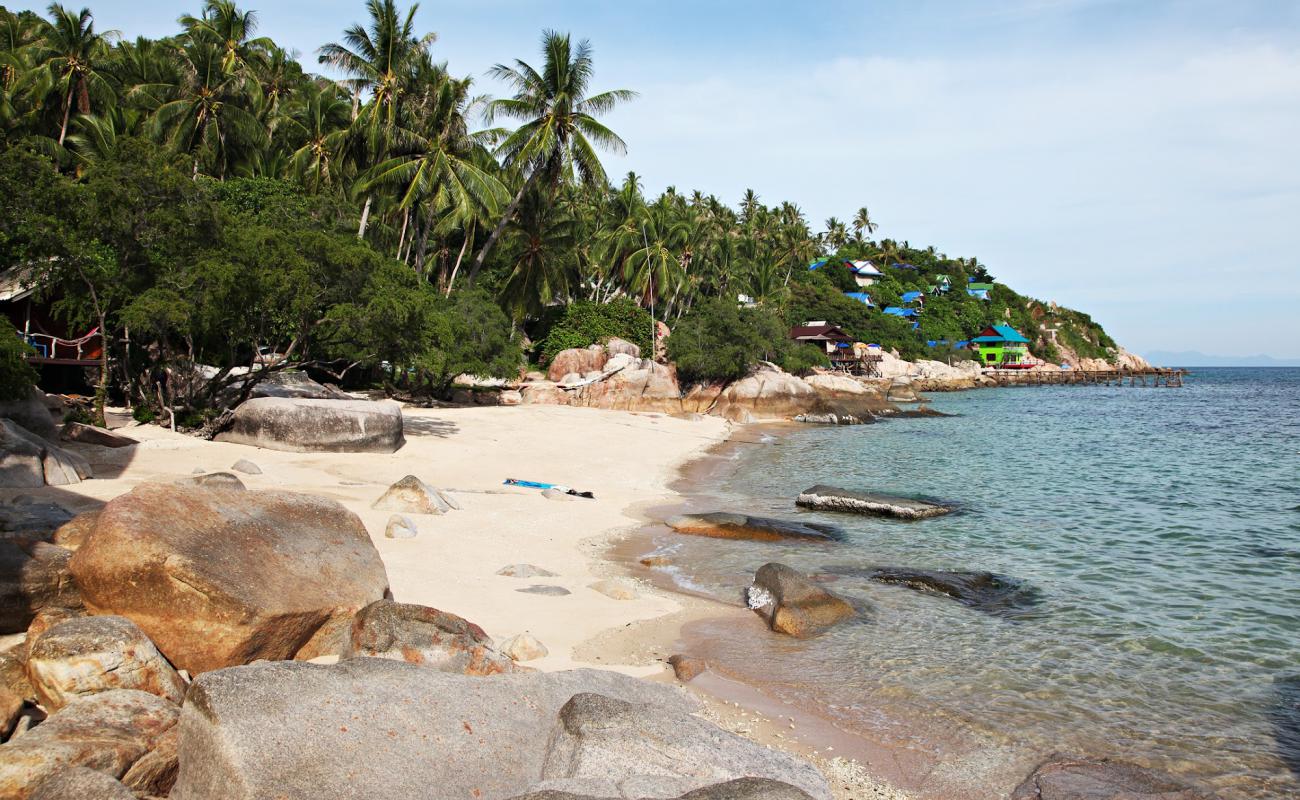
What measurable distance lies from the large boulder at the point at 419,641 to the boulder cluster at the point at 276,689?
0.6 inches

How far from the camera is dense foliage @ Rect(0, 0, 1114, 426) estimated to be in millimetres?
17297

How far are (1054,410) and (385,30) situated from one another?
47219 mm

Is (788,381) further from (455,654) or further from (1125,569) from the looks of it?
(455,654)

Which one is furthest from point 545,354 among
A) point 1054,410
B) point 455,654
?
point 455,654

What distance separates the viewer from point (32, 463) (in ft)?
36.8

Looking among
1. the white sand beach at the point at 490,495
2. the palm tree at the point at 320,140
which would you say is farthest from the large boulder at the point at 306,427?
the palm tree at the point at 320,140

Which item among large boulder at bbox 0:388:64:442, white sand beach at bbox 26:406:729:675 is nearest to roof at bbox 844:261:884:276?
white sand beach at bbox 26:406:729:675

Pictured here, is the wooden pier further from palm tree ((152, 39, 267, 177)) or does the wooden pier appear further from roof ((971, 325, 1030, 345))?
palm tree ((152, 39, 267, 177))

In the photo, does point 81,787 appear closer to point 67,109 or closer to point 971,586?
point 971,586

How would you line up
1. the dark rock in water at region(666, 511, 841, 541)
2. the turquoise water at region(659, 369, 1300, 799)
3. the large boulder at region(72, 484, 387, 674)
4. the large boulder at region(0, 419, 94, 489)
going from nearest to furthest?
the large boulder at region(72, 484, 387, 674) < the turquoise water at region(659, 369, 1300, 799) < the large boulder at region(0, 419, 94, 489) < the dark rock in water at region(666, 511, 841, 541)

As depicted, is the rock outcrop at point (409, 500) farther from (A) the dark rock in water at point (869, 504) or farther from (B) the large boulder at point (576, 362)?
(B) the large boulder at point (576, 362)

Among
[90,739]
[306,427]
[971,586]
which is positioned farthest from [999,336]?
[90,739]

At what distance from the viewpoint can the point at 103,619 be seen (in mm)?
5430

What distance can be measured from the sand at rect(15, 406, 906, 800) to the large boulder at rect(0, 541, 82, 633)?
10.1 ft
